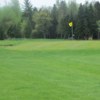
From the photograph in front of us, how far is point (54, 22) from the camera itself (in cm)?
10012

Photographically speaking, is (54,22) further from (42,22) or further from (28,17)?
(28,17)

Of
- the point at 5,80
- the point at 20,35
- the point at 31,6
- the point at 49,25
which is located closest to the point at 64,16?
the point at 49,25

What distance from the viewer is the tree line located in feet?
289

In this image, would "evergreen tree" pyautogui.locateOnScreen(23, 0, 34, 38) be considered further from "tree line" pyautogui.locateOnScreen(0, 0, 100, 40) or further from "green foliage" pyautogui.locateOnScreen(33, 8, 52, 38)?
"green foliage" pyautogui.locateOnScreen(33, 8, 52, 38)

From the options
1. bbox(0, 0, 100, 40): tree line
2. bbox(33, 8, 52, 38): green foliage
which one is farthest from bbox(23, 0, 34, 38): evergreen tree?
bbox(33, 8, 52, 38): green foliage

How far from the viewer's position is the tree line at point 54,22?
88.1 meters

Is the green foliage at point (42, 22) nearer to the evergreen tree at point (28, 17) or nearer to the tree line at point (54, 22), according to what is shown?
the tree line at point (54, 22)

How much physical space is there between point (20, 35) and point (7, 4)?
419 inches

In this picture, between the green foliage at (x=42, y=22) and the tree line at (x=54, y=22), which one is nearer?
the tree line at (x=54, y=22)

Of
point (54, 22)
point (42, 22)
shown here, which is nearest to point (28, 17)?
point (54, 22)

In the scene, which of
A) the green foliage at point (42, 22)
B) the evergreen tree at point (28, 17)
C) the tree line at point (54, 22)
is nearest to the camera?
the tree line at point (54, 22)

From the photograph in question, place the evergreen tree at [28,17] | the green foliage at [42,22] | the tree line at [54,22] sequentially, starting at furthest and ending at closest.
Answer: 1. the evergreen tree at [28,17]
2. the green foliage at [42,22]
3. the tree line at [54,22]

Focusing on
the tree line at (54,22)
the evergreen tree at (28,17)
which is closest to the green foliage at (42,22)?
the tree line at (54,22)

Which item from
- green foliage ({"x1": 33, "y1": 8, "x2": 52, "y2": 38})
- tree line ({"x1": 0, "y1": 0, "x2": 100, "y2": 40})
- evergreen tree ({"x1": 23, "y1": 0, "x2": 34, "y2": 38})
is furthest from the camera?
evergreen tree ({"x1": 23, "y1": 0, "x2": 34, "y2": 38})
